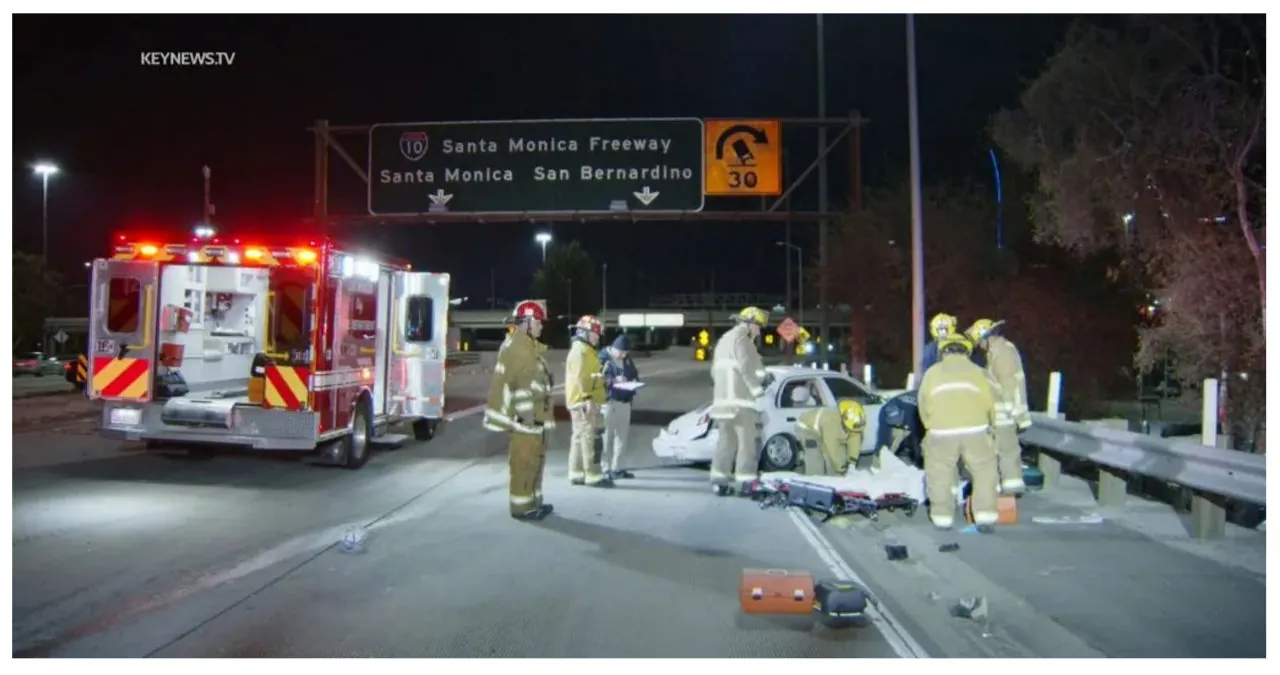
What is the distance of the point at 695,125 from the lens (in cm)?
2147

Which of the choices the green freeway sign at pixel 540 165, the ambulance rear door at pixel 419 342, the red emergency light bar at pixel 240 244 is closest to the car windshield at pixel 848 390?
the ambulance rear door at pixel 419 342

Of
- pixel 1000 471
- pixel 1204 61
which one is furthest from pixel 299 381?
pixel 1204 61

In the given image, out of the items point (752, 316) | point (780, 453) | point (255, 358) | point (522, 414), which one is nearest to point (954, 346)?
point (752, 316)

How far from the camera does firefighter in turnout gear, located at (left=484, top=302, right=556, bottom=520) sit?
9.12 m

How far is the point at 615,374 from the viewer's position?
12.4m

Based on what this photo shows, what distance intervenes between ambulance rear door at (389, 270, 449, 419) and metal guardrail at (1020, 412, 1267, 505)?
7502 millimetres

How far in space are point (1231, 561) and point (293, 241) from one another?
30.3 feet

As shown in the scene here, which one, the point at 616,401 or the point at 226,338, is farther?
the point at 226,338

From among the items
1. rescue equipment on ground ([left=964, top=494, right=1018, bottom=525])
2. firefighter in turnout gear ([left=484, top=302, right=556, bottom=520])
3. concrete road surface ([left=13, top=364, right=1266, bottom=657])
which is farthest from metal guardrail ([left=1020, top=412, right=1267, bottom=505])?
firefighter in turnout gear ([left=484, top=302, right=556, bottom=520])

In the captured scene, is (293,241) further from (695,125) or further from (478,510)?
(695,125)

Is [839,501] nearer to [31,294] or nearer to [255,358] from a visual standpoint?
[255,358]

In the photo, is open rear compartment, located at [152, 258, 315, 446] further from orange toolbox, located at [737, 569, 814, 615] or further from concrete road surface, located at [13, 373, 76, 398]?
concrete road surface, located at [13, 373, 76, 398]

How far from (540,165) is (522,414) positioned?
13.4m

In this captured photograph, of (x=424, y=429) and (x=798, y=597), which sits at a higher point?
(x=424, y=429)
